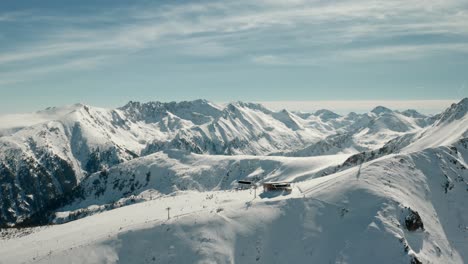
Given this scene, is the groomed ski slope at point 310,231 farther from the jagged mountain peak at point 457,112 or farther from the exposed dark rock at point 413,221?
the jagged mountain peak at point 457,112

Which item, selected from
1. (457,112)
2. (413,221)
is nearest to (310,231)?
(413,221)

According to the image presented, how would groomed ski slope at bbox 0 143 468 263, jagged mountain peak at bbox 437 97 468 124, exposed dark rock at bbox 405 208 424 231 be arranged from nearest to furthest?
groomed ski slope at bbox 0 143 468 263 → exposed dark rock at bbox 405 208 424 231 → jagged mountain peak at bbox 437 97 468 124

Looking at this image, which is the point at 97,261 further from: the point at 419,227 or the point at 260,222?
the point at 419,227

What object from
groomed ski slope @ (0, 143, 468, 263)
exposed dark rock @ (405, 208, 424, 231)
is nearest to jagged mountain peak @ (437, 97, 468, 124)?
groomed ski slope @ (0, 143, 468, 263)

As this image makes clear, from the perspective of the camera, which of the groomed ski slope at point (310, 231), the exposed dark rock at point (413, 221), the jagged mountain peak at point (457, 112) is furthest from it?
the jagged mountain peak at point (457, 112)

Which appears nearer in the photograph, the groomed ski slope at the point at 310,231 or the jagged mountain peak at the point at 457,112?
the groomed ski slope at the point at 310,231

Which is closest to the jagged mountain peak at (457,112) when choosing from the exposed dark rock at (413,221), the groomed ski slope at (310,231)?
the groomed ski slope at (310,231)

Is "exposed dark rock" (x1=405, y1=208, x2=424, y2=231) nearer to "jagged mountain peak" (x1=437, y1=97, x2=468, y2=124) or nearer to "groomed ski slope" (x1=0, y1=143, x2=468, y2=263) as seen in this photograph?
"groomed ski slope" (x1=0, y1=143, x2=468, y2=263)

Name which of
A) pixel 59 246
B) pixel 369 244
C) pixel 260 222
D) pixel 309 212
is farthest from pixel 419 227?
pixel 59 246
